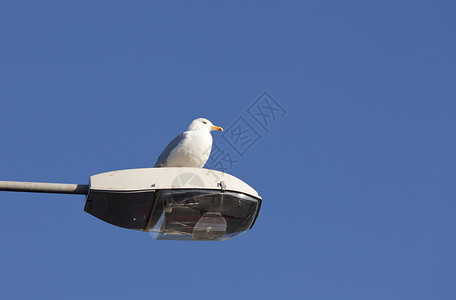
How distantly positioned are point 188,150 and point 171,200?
2.51 metres

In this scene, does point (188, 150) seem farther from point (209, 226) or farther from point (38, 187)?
point (38, 187)

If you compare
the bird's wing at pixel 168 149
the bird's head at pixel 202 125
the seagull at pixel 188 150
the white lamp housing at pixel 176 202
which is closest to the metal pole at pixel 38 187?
the white lamp housing at pixel 176 202

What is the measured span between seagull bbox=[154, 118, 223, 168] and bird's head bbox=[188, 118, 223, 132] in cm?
35

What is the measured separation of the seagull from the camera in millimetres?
7941

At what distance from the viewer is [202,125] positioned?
8.77 m

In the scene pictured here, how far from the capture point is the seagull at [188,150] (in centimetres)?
794

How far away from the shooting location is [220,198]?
5.54 meters

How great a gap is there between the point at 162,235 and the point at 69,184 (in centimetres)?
103

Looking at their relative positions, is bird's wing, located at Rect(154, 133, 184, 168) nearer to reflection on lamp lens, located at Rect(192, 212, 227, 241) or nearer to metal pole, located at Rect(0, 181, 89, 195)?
reflection on lamp lens, located at Rect(192, 212, 227, 241)

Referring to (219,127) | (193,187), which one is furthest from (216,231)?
(219,127)

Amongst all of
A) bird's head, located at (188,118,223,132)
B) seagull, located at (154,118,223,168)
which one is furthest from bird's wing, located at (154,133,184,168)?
bird's head, located at (188,118,223,132)

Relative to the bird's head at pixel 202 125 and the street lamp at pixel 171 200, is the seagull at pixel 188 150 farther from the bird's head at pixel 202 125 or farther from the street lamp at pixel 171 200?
the street lamp at pixel 171 200

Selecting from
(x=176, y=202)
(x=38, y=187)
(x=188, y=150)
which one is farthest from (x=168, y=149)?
(x=38, y=187)

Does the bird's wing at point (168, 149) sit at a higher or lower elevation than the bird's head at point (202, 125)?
lower
